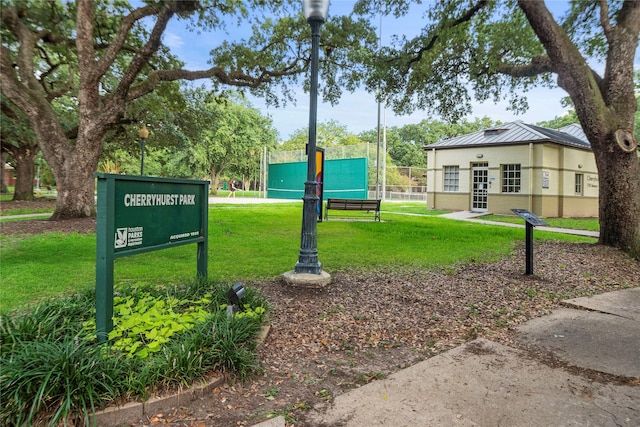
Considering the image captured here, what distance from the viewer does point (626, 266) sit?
734 centimetres

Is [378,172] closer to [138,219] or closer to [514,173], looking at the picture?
[514,173]

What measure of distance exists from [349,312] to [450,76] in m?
11.6

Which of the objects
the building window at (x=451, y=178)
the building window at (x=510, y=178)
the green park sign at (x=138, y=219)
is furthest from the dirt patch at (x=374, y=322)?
the building window at (x=451, y=178)

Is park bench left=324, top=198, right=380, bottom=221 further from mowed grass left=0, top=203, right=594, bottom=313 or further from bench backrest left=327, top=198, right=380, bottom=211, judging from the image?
mowed grass left=0, top=203, right=594, bottom=313

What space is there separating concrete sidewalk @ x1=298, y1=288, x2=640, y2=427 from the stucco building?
17.1m

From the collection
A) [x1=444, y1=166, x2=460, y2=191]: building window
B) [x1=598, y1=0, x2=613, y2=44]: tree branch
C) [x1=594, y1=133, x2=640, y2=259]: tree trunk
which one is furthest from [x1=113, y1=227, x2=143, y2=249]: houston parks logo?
[x1=444, y1=166, x2=460, y2=191]: building window

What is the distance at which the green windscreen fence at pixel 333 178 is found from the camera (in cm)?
2941

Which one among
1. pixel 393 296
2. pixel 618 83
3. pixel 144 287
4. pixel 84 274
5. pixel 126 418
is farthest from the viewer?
pixel 618 83

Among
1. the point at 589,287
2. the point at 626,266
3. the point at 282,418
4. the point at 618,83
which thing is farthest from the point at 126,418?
the point at 618,83

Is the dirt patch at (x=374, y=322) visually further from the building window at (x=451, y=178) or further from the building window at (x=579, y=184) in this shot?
the building window at (x=579, y=184)

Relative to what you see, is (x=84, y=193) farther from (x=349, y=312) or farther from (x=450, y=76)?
(x=450, y=76)

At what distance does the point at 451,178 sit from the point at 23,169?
25.1m

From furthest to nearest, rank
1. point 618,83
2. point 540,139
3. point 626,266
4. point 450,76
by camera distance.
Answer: point 540,139, point 450,76, point 618,83, point 626,266

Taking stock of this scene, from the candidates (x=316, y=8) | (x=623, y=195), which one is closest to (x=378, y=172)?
(x=623, y=195)
